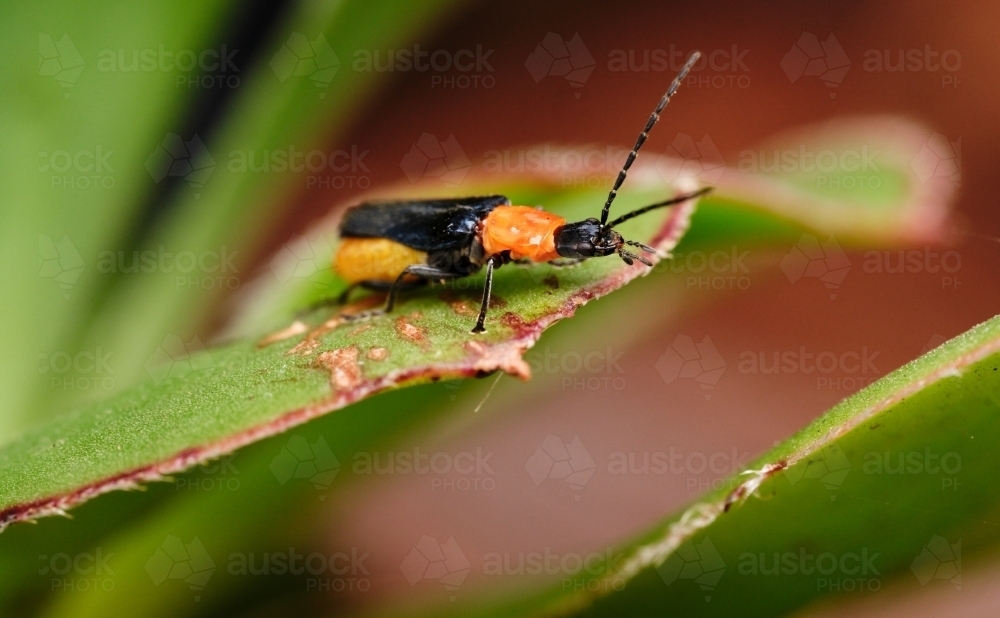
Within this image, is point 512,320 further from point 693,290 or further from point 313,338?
point 693,290

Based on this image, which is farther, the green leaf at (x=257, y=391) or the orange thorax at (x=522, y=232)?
the orange thorax at (x=522, y=232)

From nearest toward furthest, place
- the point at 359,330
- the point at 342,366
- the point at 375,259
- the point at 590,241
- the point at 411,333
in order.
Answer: the point at 342,366
the point at 411,333
the point at 359,330
the point at 590,241
the point at 375,259

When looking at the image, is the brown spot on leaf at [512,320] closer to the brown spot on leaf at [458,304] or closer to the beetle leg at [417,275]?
the brown spot on leaf at [458,304]

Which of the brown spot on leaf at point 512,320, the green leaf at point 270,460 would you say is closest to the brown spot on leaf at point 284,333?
the green leaf at point 270,460

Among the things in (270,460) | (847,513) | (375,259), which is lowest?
(847,513)

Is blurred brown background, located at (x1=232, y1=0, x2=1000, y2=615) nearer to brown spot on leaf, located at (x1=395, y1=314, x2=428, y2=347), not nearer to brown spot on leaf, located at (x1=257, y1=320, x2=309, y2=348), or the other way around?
brown spot on leaf, located at (x1=257, y1=320, x2=309, y2=348)

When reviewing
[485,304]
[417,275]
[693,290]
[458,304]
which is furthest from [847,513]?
[417,275]
